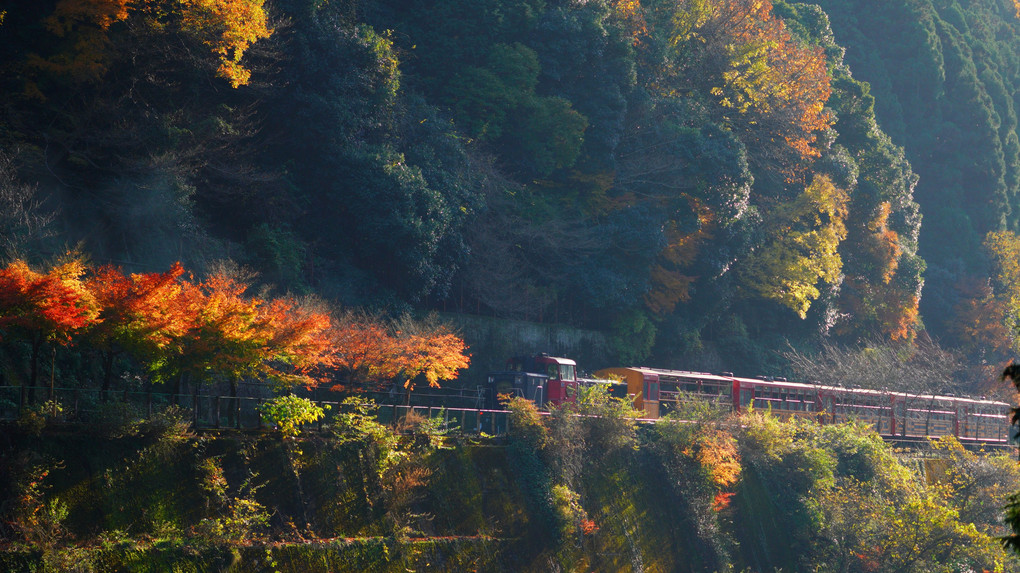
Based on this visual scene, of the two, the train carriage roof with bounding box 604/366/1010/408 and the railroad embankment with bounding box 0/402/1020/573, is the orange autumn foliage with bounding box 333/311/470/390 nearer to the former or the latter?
the railroad embankment with bounding box 0/402/1020/573

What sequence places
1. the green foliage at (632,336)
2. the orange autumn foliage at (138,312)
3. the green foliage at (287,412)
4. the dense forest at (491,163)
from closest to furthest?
1. the orange autumn foliage at (138,312)
2. the green foliage at (287,412)
3. the dense forest at (491,163)
4. the green foliage at (632,336)

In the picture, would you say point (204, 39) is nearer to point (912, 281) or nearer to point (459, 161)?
point (459, 161)

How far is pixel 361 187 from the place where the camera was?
3300 centimetres

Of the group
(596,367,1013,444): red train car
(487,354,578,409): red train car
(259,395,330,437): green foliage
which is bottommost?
(596,367,1013,444): red train car

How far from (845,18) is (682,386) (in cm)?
4509

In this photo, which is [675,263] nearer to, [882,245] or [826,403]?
[826,403]

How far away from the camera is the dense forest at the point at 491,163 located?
2802cm

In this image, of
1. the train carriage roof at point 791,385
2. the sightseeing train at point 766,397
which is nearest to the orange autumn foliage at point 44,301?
the sightseeing train at point 766,397

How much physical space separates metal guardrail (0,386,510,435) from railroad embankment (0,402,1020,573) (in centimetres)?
35

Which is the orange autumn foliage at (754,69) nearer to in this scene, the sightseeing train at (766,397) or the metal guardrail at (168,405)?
the sightseeing train at (766,397)

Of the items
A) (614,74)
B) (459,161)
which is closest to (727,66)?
(614,74)

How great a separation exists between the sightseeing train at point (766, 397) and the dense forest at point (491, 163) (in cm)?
531

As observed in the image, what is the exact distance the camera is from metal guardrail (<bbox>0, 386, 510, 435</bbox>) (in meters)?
18.5

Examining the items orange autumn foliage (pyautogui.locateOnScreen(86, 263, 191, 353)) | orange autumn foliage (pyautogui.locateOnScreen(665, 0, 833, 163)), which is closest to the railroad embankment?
orange autumn foliage (pyautogui.locateOnScreen(86, 263, 191, 353))
